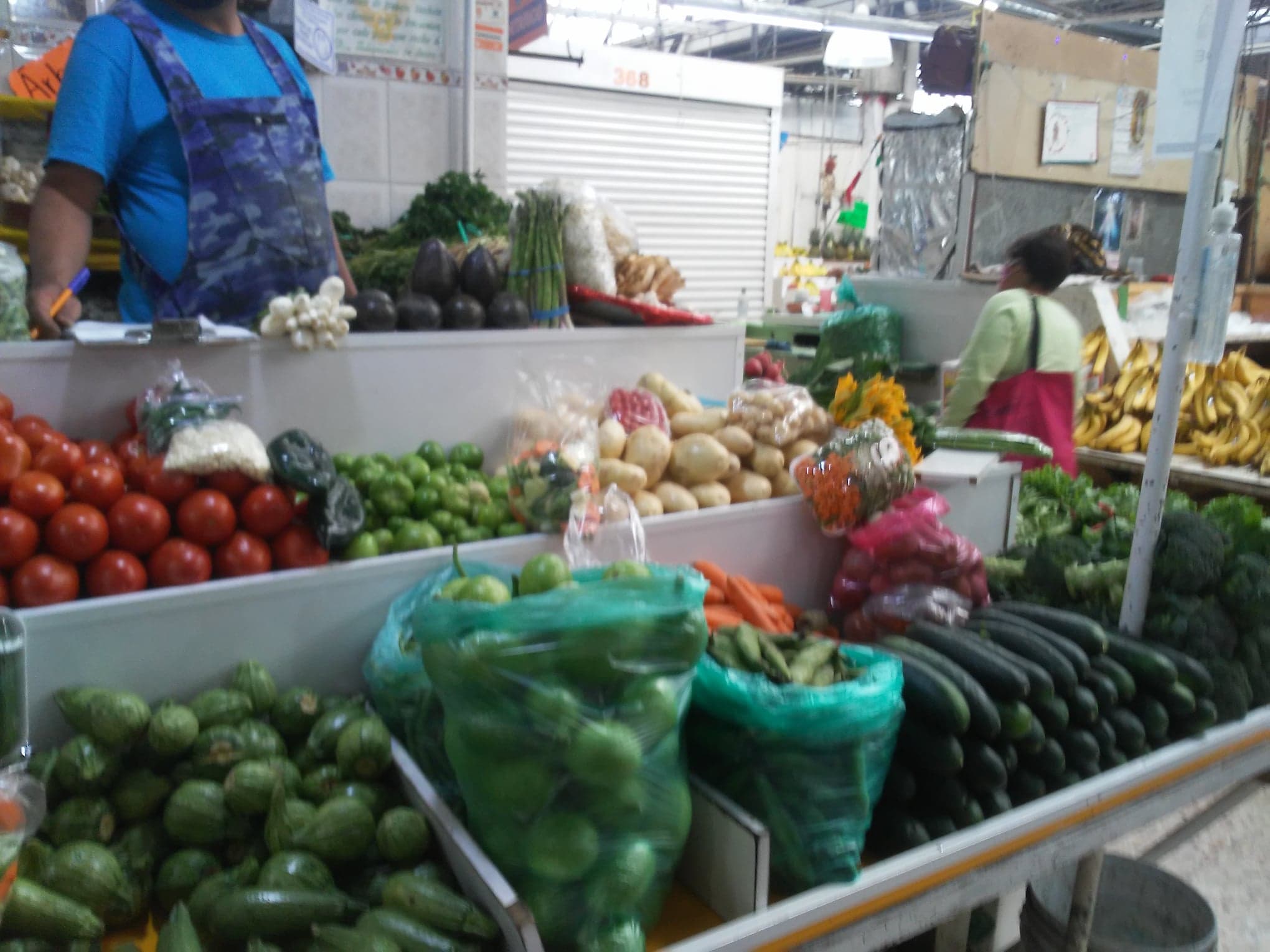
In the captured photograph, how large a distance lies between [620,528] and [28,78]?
12.1 ft

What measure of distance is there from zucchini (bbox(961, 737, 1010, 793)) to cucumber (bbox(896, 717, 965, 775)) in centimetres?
2

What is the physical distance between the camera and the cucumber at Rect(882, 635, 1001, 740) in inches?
64.3

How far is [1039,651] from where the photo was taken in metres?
1.80

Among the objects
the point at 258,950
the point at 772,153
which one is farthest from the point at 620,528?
the point at 772,153

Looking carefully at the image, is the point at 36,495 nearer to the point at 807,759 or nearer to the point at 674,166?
Answer: the point at 807,759

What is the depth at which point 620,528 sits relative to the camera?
212cm

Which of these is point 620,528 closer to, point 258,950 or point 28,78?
point 258,950

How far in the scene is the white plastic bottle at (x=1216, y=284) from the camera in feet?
6.00

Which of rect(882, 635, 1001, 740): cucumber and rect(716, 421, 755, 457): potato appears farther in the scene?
rect(716, 421, 755, 457): potato

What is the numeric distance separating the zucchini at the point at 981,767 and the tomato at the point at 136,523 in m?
1.52

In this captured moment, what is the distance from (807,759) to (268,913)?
0.82 metres

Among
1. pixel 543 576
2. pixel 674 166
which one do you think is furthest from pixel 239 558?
pixel 674 166

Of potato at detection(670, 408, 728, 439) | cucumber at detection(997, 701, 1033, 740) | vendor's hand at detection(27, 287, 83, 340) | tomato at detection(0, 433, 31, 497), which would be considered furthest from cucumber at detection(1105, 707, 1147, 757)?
vendor's hand at detection(27, 287, 83, 340)

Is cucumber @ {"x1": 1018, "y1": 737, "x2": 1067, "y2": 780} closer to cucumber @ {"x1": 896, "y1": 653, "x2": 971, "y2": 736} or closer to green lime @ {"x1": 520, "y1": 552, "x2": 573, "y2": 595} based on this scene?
cucumber @ {"x1": 896, "y1": 653, "x2": 971, "y2": 736}
